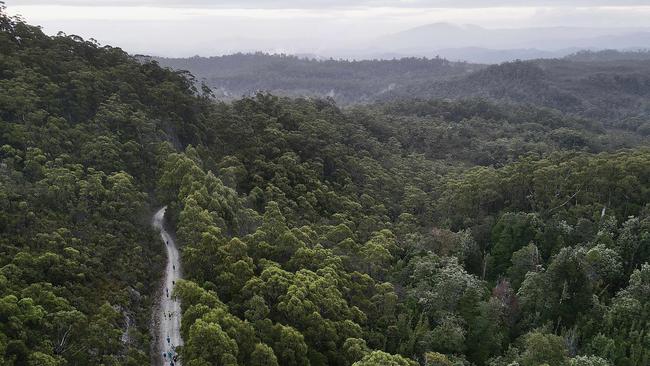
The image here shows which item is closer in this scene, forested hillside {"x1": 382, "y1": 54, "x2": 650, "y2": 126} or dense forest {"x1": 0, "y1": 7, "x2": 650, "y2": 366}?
dense forest {"x1": 0, "y1": 7, "x2": 650, "y2": 366}

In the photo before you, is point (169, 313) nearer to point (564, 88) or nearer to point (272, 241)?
point (272, 241)

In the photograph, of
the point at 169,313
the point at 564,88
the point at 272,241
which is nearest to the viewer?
the point at 169,313

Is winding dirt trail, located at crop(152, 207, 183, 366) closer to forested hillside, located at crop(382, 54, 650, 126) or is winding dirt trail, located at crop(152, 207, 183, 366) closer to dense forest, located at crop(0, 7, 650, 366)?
dense forest, located at crop(0, 7, 650, 366)

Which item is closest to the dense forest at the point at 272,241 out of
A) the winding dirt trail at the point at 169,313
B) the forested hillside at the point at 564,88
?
the winding dirt trail at the point at 169,313

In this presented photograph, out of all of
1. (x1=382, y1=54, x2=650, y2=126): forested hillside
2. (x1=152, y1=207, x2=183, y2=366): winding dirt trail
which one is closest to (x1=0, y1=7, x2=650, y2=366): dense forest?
(x1=152, y1=207, x2=183, y2=366): winding dirt trail

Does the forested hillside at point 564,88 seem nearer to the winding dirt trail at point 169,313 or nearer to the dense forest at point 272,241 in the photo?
the dense forest at point 272,241

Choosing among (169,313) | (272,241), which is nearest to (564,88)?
(272,241)

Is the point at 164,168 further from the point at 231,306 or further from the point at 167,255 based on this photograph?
the point at 231,306
